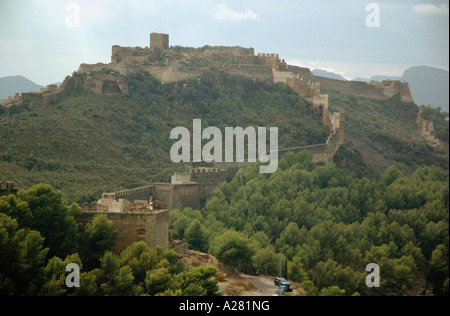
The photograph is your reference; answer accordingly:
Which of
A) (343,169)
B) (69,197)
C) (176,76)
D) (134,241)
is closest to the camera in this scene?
(134,241)

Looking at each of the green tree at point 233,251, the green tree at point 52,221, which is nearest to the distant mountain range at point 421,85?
the green tree at point 233,251

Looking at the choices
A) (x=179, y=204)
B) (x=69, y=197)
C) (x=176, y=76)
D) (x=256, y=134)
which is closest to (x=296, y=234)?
(x=179, y=204)

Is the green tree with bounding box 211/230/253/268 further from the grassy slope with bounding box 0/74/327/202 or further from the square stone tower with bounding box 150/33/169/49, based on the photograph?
the square stone tower with bounding box 150/33/169/49

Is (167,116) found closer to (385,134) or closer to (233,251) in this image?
(385,134)

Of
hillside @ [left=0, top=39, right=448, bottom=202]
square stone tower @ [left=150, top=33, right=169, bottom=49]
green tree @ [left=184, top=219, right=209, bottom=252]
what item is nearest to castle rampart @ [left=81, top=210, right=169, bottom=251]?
green tree @ [left=184, top=219, right=209, bottom=252]

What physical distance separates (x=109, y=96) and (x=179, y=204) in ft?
40.1

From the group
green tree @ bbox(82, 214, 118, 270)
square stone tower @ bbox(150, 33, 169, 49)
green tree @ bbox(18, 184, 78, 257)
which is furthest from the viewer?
square stone tower @ bbox(150, 33, 169, 49)

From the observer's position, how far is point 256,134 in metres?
48.0

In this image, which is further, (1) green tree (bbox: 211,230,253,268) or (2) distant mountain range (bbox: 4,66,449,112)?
(2) distant mountain range (bbox: 4,66,449,112)

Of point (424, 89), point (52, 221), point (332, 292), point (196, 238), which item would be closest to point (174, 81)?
point (424, 89)

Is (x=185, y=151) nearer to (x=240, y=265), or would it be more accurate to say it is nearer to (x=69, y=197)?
(x=69, y=197)

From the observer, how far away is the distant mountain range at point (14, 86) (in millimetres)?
36653

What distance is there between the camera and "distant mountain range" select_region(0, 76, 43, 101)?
3665cm

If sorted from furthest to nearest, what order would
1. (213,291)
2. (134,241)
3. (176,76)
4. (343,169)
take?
(176,76) → (343,169) → (134,241) → (213,291)
